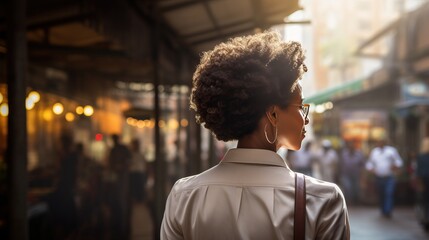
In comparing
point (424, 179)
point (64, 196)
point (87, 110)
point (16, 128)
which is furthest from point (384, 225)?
point (16, 128)

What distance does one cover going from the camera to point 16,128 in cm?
479

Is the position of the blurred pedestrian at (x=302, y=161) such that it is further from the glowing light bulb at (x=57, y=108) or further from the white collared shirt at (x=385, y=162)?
the glowing light bulb at (x=57, y=108)

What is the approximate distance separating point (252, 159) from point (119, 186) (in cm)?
1124

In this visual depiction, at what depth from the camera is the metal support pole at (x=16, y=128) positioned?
4766mm

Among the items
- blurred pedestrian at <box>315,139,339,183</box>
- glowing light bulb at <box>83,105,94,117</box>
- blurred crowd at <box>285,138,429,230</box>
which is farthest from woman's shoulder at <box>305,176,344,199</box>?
blurred pedestrian at <box>315,139,339,183</box>

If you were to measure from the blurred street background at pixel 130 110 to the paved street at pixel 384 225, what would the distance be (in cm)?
3

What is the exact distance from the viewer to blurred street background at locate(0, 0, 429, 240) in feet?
21.8

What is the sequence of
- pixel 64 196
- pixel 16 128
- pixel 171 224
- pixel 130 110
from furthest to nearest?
pixel 130 110, pixel 64 196, pixel 16 128, pixel 171 224

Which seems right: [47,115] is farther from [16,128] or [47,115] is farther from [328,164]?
[16,128]

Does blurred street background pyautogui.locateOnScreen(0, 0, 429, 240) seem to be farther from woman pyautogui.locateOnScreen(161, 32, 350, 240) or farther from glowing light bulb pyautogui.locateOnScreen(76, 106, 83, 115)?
woman pyautogui.locateOnScreen(161, 32, 350, 240)

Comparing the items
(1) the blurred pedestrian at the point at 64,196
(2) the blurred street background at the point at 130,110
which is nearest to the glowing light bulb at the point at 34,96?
(2) the blurred street background at the point at 130,110

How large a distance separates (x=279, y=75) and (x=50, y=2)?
7.29 m

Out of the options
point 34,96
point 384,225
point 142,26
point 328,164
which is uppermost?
point 142,26

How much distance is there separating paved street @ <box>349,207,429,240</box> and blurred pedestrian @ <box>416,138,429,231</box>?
0.94 feet
